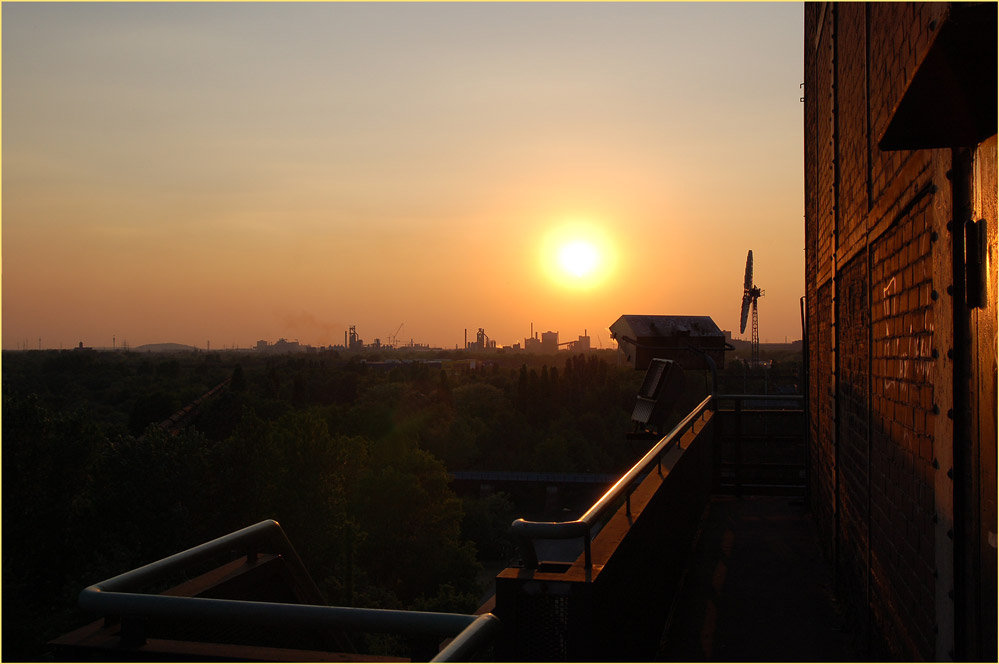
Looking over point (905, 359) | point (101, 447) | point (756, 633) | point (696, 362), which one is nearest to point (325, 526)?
point (101, 447)

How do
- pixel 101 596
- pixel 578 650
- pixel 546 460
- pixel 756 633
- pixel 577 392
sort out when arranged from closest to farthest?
pixel 101 596, pixel 578 650, pixel 756 633, pixel 546 460, pixel 577 392

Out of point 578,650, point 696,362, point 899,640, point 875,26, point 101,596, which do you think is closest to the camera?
point 101,596

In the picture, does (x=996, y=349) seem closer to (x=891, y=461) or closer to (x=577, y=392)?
(x=891, y=461)

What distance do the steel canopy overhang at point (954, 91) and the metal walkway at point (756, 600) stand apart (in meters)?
3.61

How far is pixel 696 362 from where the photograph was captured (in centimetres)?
1262

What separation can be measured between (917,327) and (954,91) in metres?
1.30

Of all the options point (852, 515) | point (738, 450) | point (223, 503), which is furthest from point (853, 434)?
point (223, 503)

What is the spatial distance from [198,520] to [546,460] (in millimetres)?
42566

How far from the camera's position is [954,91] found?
201cm

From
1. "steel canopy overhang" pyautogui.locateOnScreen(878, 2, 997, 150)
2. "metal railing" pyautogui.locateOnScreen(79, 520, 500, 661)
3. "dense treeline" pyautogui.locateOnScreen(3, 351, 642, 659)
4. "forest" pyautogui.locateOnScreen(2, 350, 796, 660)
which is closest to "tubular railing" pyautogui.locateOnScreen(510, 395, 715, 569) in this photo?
"metal railing" pyautogui.locateOnScreen(79, 520, 500, 661)

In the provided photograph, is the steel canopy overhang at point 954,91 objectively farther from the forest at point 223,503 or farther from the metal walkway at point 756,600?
the forest at point 223,503

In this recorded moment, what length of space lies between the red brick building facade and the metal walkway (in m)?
0.35

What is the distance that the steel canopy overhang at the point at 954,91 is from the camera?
1736 mm

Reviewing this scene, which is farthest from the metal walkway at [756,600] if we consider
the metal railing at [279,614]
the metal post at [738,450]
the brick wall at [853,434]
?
the metal railing at [279,614]
